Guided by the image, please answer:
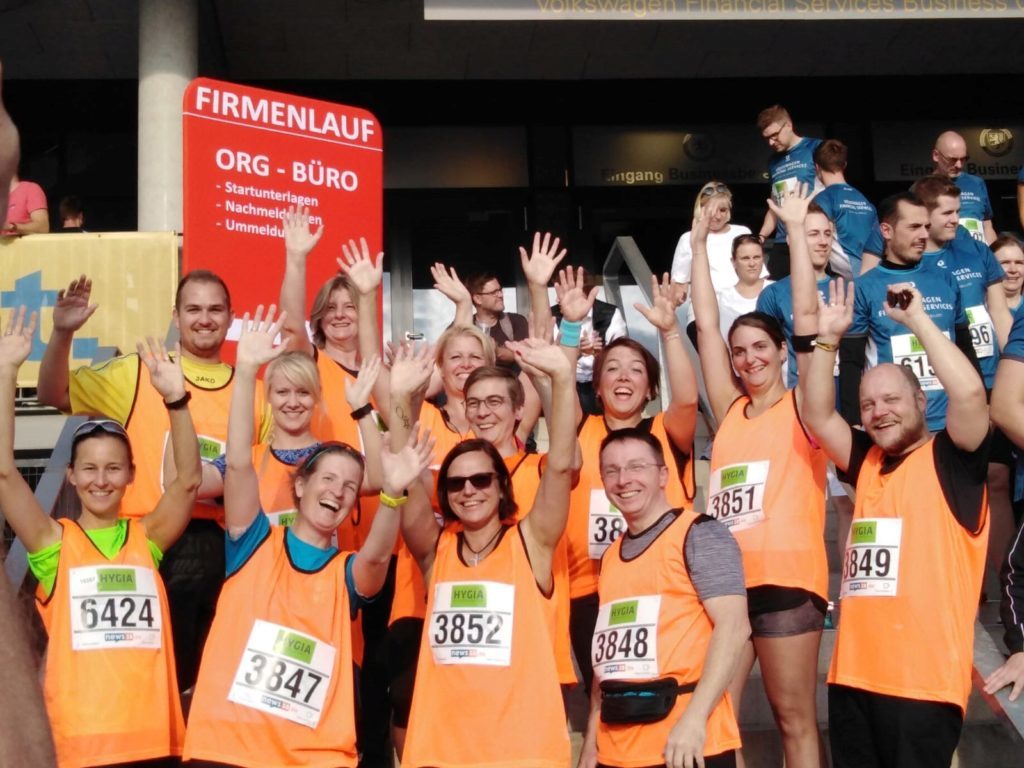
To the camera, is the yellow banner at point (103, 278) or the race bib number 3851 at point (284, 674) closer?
the race bib number 3851 at point (284, 674)

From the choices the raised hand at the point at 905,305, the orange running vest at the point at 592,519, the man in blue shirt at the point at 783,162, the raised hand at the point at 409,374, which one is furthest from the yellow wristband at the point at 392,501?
the man in blue shirt at the point at 783,162

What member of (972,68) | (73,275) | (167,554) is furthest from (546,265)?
(972,68)

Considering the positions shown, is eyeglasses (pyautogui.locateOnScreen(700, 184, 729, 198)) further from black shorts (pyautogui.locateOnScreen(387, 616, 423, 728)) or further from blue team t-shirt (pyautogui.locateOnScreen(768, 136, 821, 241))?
black shorts (pyautogui.locateOnScreen(387, 616, 423, 728))

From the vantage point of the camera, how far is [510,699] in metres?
4.24

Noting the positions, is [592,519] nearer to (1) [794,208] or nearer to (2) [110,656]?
(1) [794,208]

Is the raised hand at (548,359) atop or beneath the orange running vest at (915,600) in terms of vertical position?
atop

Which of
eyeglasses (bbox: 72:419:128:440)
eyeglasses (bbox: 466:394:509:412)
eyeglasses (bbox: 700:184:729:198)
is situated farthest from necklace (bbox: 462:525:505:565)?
eyeglasses (bbox: 700:184:729:198)

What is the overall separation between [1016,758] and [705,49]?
7.96 meters

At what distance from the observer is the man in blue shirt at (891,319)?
603cm

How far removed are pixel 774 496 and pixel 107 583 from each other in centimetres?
227

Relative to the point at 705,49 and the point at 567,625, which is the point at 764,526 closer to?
the point at 567,625

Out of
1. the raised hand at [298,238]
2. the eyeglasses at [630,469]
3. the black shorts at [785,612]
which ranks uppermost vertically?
the raised hand at [298,238]

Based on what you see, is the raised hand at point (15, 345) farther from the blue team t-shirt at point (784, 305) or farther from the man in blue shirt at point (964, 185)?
the man in blue shirt at point (964, 185)

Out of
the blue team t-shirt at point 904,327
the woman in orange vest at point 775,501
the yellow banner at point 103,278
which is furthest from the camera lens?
the yellow banner at point 103,278
